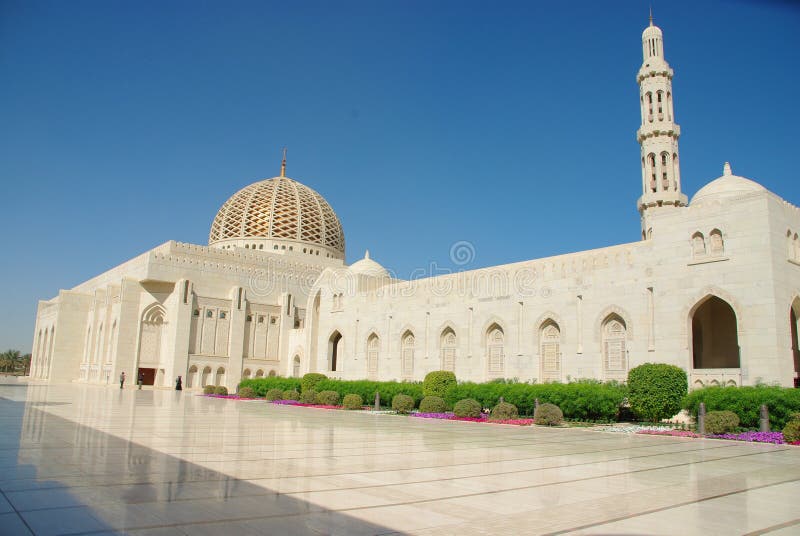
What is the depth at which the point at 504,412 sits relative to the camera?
1603cm

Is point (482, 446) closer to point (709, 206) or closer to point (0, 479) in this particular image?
point (0, 479)

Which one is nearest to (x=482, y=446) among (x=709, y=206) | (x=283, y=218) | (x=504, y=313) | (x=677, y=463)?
(x=677, y=463)

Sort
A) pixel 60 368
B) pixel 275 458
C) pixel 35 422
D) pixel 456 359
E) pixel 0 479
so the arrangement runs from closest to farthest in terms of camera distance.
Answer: pixel 0 479 → pixel 275 458 → pixel 35 422 → pixel 456 359 → pixel 60 368

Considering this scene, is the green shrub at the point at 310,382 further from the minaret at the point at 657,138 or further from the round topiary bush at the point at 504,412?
the minaret at the point at 657,138

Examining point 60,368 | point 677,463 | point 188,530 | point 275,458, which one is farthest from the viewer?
point 60,368

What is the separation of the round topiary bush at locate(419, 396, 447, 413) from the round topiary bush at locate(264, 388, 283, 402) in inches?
322

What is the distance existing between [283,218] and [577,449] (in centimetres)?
3619

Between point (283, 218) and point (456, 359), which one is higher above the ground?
point (283, 218)

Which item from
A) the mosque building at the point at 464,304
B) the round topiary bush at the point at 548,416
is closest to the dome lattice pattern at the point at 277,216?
the mosque building at the point at 464,304

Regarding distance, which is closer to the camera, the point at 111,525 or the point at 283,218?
the point at 111,525

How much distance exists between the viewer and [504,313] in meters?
22.7

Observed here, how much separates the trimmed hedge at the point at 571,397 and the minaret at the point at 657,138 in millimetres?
Result: 8425

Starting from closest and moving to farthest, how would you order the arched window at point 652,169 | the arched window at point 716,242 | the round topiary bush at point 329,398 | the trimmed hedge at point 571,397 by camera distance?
the trimmed hedge at point 571,397, the arched window at point 716,242, the round topiary bush at point 329,398, the arched window at point 652,169

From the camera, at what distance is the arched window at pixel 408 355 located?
1066 inches
